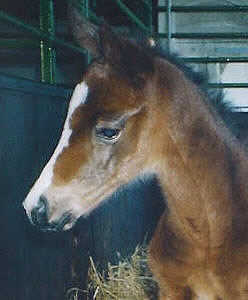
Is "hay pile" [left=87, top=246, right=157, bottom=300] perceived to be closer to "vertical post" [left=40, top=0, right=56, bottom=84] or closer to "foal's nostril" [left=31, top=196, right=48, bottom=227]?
"vertical post" [left=40, top=0, right=56, bottom=84]

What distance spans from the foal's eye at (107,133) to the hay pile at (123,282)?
4.52 ft

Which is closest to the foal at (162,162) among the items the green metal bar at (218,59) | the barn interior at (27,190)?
the barn interior at (27,190)

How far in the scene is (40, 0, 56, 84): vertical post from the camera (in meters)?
3.21

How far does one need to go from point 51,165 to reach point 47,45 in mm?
1258

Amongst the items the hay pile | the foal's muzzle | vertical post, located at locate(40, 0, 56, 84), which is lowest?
the hay pile

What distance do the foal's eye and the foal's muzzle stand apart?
0.33m

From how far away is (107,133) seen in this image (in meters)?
2.21

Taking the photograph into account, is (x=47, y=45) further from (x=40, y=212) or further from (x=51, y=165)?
(x=40, y=212)

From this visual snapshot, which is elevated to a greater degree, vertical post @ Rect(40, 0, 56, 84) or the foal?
vertical post @ Rect(40, 0, 56, 84)

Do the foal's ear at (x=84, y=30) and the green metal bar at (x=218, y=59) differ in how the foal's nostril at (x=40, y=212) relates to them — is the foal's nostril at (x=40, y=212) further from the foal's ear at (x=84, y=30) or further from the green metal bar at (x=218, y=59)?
the green metal bar at (x=218, y=59)

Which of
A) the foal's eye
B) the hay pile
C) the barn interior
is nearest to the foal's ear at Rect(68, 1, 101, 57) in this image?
the barn interior

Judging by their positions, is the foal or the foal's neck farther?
the foal's neck

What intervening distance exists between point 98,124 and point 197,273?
2.59ft

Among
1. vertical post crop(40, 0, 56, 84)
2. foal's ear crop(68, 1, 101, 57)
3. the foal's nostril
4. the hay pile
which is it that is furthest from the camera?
the hay pile
